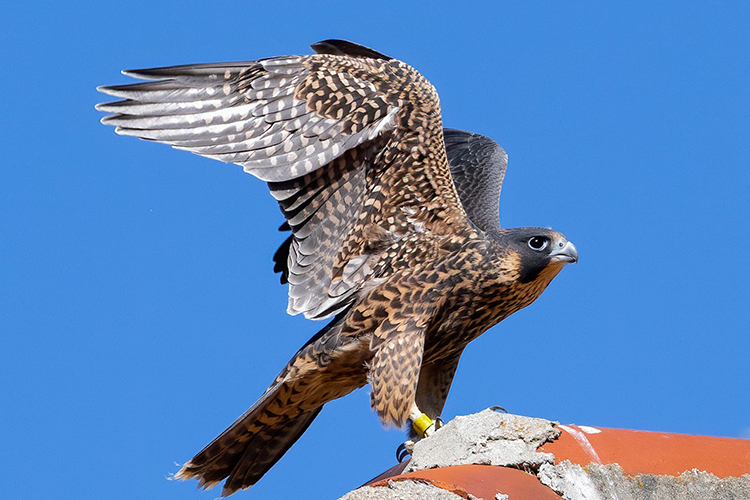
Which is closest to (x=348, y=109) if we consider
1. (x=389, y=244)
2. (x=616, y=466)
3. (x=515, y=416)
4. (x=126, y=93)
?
(x=389, y=244)

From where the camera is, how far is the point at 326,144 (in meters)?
4.59

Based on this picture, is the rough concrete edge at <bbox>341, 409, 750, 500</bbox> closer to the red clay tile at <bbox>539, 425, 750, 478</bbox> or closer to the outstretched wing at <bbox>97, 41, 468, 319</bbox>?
the red clay tile at <bbox>539, 425, 750, 478</bbox>

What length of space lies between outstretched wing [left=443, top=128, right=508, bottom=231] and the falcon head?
69 cm

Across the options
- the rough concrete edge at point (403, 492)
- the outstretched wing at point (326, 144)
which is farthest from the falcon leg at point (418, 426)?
the rough concrete edge at point (403, 492)

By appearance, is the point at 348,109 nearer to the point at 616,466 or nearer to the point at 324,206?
the point at 324,206

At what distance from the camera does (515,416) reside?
3.19 m

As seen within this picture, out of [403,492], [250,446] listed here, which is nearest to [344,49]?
[250,446]

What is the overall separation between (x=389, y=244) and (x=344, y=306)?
39cm

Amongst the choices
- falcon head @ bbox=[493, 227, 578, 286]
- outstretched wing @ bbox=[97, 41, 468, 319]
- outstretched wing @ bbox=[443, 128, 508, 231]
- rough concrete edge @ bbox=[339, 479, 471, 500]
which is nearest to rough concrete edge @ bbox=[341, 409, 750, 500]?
rough concrete edge @ bbox=[339, 479, 471, 500]

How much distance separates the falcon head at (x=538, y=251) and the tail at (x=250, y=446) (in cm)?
134

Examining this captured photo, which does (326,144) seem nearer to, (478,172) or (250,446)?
(250,446)

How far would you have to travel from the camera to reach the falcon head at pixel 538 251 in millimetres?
4648

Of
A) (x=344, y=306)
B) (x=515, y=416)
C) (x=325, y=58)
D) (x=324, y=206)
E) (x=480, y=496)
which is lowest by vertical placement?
(x=480, y=496)

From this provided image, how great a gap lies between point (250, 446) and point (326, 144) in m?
1.61
